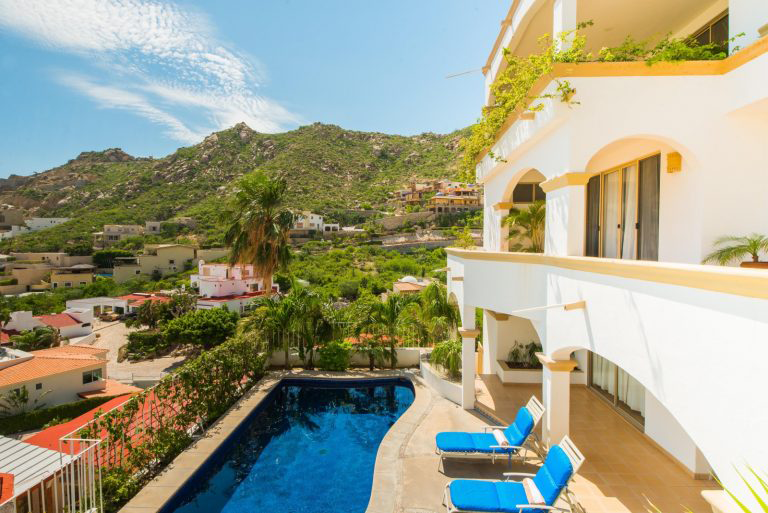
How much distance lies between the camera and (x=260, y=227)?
18.9 metres

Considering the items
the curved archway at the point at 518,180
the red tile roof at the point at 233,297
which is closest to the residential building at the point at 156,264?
the red tile roof at the point at 233,297

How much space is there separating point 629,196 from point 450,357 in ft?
21.2

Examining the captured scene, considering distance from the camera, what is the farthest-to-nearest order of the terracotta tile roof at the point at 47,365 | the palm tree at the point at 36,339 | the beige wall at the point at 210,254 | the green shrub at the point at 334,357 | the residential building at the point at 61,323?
1. the beige wall at the point at 210,254
2. the residential building at the point at 61,323
3. the palm tree at the point at 36,339
4. the terracotta tile roof at the point at 47,365
5. the green shrub at the point at 334,357

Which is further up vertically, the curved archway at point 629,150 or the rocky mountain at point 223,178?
the rocky mountain at point 223,178

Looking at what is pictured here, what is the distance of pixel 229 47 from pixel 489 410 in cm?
3151

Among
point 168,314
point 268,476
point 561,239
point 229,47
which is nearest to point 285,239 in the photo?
point 268,476

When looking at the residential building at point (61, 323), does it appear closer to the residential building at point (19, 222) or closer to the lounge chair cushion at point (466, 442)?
the lounge chair cushion at point (466, 442)

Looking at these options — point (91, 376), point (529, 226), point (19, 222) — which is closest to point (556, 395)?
point (529, 226)

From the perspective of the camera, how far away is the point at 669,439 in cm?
716

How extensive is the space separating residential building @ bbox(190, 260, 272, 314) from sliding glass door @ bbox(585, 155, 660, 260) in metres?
34.2

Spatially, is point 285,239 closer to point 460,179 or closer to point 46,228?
point 460,179

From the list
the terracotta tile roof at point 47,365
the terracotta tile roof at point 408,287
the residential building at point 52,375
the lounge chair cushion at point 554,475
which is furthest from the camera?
the terracotta tile roof at point 408,287

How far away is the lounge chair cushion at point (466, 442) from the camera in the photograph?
291 inches

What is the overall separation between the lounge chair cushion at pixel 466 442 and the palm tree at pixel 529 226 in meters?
5.37
